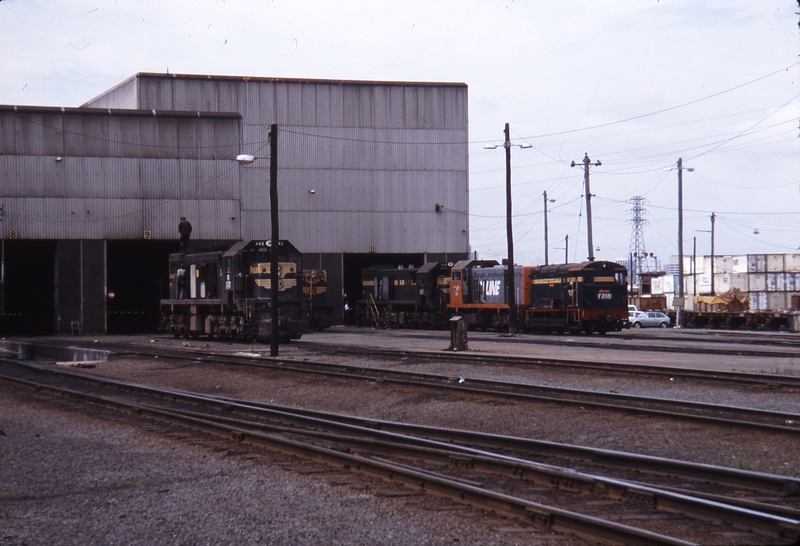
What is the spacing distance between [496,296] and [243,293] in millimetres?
15673

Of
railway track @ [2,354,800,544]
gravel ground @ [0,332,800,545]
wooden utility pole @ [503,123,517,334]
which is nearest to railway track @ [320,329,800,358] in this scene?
wooden utility pole @ [503,123,517,334]

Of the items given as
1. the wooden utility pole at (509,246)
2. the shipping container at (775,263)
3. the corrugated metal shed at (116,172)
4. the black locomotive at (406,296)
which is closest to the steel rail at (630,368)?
the wooden utility pole at (509,246)

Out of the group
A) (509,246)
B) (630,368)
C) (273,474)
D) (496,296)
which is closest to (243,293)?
(509,246)

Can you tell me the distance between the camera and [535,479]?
8570mm

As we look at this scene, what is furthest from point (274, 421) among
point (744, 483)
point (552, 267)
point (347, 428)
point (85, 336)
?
point (85, 336)

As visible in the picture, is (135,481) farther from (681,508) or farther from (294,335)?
(294,335)

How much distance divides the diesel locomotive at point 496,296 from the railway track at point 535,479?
23.7 m

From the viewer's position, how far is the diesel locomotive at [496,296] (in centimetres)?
4034

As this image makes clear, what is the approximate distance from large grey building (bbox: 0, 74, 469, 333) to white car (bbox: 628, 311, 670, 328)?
14.7 metres

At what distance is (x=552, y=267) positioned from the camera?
4253cm

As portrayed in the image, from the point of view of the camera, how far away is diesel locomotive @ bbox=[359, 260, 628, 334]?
40.3 meters

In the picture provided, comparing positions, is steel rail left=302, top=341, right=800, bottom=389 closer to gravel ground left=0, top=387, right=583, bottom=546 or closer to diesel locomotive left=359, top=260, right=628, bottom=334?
gravel ground left=0, top=387, right=583, bottom=546

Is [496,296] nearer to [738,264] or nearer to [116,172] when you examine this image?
[116,172]

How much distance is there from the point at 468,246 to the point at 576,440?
4270 centimetres
